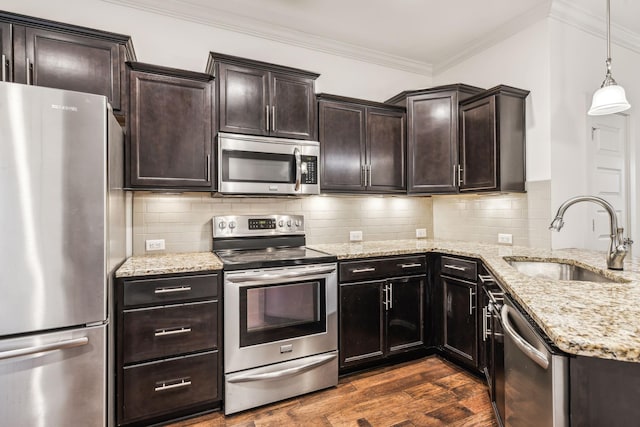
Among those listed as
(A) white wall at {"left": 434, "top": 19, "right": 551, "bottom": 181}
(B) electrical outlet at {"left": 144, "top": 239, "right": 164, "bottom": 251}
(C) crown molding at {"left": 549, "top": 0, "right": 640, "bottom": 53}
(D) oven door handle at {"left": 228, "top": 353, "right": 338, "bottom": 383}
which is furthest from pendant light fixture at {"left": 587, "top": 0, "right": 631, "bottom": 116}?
(B) electrical outlet at {"left": 144, "top": 239, "right": 164, "bottom": 251}

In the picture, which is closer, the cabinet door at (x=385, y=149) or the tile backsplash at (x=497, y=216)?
the tile backsplash at (x=497, y=216)

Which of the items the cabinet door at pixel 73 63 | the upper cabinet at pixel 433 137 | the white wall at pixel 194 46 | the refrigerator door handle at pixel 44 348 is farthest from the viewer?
the upper cabinet at pixel 433 137

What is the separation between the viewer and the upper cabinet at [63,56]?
Answer: 182 cm

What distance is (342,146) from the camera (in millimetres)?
2906

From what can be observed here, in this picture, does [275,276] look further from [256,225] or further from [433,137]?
[433,137]

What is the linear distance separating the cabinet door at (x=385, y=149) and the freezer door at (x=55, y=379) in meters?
2.34

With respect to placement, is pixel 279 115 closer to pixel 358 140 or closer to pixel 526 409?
pixel 358 140

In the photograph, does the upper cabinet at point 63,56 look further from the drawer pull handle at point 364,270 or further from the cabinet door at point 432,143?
the cabinet door at point 432,143

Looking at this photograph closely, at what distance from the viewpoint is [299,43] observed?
312 centimetres

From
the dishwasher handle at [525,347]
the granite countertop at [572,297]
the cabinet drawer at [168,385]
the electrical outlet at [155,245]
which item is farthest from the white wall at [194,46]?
the dishwasher handle at [525,347]

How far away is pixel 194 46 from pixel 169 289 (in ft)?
6.56

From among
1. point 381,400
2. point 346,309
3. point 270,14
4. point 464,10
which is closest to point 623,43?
point 464,10

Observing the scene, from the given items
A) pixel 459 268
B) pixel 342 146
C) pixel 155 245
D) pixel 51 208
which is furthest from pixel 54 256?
pixel 459 268

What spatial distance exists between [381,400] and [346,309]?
64cm
